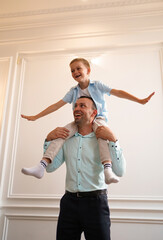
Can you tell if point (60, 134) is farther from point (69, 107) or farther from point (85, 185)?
point (69, 107)

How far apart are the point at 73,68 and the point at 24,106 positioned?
1.23 metres

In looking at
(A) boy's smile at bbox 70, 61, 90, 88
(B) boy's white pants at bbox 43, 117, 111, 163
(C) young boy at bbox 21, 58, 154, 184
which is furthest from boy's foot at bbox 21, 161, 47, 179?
(A) boy's smile at bbox 70, 61, 90, 88

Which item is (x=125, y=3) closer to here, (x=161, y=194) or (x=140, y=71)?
(x=140, y=71)

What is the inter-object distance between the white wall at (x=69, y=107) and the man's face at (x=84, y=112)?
887 mm

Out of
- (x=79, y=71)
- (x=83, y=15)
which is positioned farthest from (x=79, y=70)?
(x=83, y=15)

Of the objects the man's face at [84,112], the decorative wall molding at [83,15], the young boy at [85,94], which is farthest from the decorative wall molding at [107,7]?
the man's face at [84,112]

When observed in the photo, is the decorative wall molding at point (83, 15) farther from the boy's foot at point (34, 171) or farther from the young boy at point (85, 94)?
the boy's foot at point (34, 171)

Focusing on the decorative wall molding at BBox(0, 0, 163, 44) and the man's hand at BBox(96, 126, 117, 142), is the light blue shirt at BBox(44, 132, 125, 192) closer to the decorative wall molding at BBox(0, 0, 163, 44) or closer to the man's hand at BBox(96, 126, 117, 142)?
the man's hand at BBox(96, 126, 117, 142)

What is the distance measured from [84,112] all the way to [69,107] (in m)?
1.05

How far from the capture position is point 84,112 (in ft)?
5.36

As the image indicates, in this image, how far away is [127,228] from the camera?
2.15 m

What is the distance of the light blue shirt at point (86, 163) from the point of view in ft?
4.89

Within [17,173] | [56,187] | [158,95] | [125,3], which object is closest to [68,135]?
[56,187]

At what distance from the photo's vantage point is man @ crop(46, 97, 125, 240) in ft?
4.61
